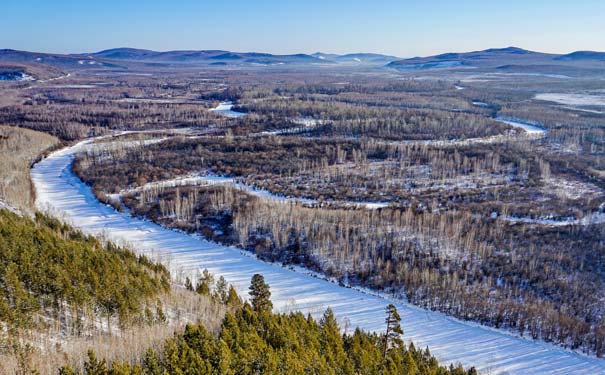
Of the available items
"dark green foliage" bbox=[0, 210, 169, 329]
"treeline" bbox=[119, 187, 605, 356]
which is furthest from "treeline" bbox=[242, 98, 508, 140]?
"dark green foliage" bbox=[0, 210, 169, 329]

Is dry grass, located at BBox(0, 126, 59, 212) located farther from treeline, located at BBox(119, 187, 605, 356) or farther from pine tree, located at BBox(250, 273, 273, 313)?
pine tree, located at BBox(250, 273, 273, 313)

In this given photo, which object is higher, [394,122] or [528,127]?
[394,122]

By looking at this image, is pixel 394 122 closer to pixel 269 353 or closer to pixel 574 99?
pixel 574 99

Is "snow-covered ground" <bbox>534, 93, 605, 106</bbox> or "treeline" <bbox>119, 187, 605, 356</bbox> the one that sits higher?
"snow-covered ground" <bbox>534, 93, 605, 106</bbox>

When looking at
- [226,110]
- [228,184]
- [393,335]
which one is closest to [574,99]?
[226,110]

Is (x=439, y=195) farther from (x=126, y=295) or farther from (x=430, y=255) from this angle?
(x=126, y=295)

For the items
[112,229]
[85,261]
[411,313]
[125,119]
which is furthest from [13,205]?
[125,119]
